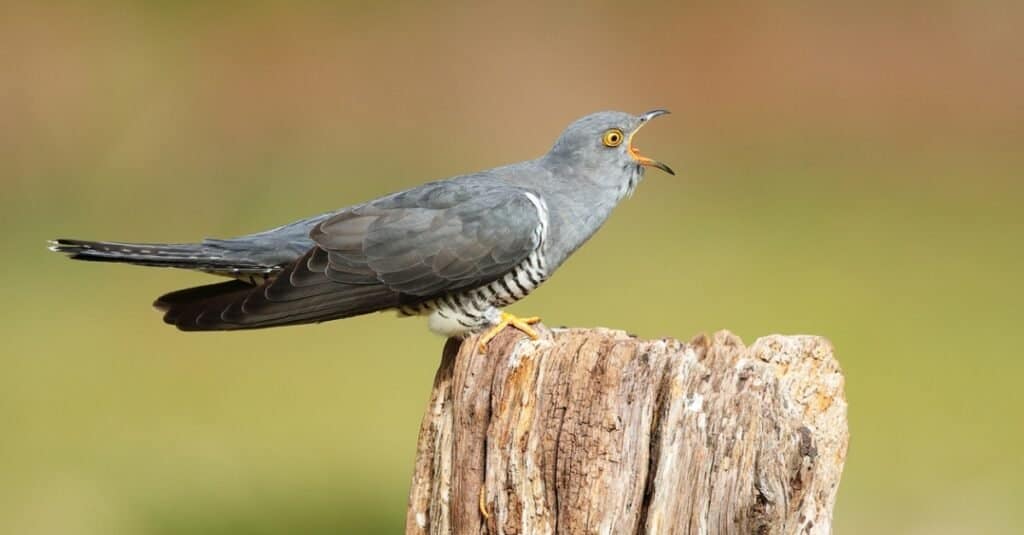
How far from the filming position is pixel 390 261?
277 cm

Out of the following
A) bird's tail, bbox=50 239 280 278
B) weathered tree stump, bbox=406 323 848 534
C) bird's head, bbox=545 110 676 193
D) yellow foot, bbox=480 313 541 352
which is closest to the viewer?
weathered tree stump, bbox=406 323 848 534

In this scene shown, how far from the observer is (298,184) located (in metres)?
8.09

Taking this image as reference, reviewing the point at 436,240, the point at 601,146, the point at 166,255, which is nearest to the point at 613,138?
the point at 601,146

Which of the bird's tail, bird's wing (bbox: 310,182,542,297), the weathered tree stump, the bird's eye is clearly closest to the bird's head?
the bird's eye

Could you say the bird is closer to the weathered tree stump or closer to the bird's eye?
the bird's eye

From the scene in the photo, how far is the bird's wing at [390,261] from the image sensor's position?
2.72 metres

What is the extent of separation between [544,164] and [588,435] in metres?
1.02

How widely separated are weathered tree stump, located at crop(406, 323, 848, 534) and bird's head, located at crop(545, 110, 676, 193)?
62cm

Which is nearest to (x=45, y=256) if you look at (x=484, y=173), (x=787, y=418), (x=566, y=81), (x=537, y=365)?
(x=566, y=81)

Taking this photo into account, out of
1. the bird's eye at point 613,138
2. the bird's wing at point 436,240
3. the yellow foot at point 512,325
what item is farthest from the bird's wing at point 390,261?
the bird's eye at point 613,138

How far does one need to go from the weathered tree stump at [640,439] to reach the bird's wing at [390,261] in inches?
12.7

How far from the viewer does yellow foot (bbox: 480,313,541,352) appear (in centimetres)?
256

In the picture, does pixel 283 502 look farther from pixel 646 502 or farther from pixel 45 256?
pixel 45 256

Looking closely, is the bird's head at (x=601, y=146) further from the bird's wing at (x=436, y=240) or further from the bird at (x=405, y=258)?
the bird's wing at (x=436, y=240)
